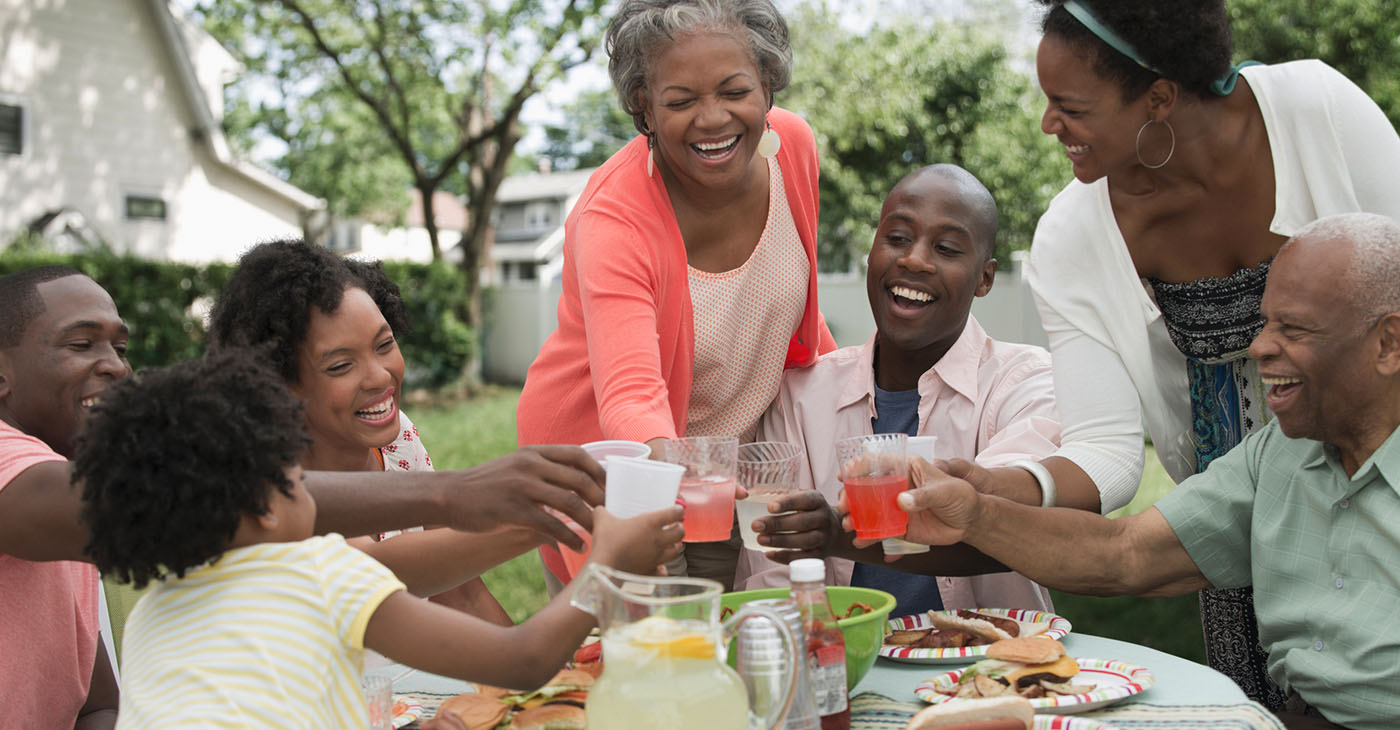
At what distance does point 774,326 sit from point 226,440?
2211mm

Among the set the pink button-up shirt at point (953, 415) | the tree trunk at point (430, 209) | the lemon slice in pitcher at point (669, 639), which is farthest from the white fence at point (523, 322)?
the lemon slice in pitcher at point (669, 639)

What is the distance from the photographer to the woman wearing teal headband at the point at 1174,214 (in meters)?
Answer: 3.16

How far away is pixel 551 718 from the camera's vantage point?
239cm

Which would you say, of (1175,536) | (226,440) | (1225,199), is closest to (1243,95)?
(1225,199)

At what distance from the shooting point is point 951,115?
22.5 metres

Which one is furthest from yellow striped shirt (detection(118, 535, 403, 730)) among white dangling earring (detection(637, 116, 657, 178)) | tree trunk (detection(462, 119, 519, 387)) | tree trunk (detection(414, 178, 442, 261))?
tree trunk (detection(414, 178, 442, 261))

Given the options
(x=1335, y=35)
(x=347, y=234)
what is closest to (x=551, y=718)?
(x=1335, y=35)

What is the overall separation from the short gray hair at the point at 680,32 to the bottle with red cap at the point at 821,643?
5.87ft

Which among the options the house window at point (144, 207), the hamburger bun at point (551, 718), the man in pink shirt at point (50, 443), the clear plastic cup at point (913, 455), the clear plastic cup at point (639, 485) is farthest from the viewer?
the house window at point (144, 207)

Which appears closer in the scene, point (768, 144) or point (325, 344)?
point (325, 344)

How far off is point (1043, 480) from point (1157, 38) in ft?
4.05

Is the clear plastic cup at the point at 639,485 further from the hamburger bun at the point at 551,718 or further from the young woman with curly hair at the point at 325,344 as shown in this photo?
the young woman with curly hair at the point at 325,344

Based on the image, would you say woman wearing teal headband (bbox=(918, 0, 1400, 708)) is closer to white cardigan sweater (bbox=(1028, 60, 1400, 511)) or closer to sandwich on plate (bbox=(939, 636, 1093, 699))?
white cardigan sweater (bbox=(1028, 60, 1400, 511))

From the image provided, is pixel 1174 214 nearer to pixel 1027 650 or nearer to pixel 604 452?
pixel 1027 650
